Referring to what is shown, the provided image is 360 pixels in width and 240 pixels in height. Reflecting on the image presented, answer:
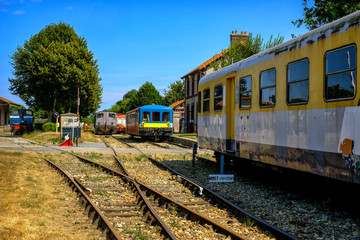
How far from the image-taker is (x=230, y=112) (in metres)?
10.6

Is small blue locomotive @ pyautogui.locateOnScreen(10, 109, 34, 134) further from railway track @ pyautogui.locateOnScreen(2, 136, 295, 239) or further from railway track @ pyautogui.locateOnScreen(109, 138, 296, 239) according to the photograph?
railway track @ pyautogui.locateOnScreen(2, 136, 295, 239)

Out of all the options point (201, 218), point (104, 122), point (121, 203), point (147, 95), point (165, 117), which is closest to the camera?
point (201, 218)

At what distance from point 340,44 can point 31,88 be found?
118ft

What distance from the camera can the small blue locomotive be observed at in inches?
1492

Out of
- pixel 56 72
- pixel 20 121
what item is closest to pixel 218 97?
pixel 56 72

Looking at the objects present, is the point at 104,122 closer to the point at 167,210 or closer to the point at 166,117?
the point at 166,117

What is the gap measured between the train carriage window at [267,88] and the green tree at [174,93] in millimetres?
77351

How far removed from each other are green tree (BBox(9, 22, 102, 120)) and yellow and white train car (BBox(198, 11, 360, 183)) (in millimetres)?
28845

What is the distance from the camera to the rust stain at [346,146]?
554 centimetres

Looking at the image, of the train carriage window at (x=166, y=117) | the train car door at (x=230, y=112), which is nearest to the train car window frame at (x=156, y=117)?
the train carriage window at (x=166, y=117)

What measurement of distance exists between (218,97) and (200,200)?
4.43m

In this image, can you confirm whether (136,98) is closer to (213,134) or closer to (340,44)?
(213,134)

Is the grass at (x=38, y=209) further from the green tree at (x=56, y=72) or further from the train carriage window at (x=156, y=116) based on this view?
the green tree at (x=56, y=72)

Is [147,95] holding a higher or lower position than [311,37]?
higher
